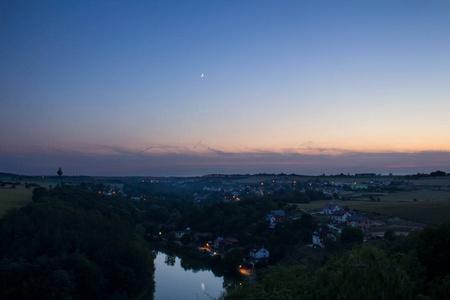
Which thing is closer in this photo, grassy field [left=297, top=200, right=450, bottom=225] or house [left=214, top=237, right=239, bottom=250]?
grassy field [left=297, top=200, right=450, bottom=225]

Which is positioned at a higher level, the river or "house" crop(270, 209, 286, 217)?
"house" crop(270, 209, 286, 217)

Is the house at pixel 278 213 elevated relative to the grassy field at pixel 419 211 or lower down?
lower down

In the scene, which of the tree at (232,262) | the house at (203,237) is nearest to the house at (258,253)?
the tree at (232,262)

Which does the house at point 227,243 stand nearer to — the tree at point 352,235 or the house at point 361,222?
the house at point 361,222

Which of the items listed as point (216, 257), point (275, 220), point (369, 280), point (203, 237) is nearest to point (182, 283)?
point (216, 257)

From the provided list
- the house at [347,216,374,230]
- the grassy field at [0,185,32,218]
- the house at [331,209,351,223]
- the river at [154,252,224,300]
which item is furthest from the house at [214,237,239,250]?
the grassy field at [0,185,32,218]

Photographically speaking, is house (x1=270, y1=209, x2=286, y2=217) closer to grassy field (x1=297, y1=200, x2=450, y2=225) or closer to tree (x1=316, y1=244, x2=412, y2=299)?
grassy field (x1=297, y1=200, x2=450, y2=225)

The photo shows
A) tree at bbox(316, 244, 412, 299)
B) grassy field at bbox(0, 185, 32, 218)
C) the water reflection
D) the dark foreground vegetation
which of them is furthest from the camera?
grassy field at bbox(0, 185, 32, 218)
